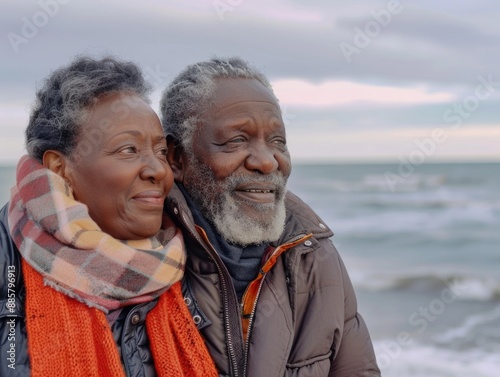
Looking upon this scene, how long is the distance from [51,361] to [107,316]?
0.81ft

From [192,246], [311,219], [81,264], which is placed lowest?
[81,264]

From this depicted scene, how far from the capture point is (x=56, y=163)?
2453 mm

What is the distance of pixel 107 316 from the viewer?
2.35m

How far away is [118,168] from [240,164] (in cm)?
59

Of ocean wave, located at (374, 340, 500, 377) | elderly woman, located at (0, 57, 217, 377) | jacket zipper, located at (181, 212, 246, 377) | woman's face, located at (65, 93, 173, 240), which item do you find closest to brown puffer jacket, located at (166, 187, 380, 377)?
jacket zipper, located at (181, 212, 246, 377)

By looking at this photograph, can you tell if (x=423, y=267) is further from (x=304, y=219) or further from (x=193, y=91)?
(x=193, y=91)

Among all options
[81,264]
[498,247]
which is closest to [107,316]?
[81,264]

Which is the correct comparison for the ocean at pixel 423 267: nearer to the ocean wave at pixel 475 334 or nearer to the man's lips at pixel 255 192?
the ocean wave at pixel 475 334

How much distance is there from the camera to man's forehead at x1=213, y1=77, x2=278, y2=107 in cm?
283

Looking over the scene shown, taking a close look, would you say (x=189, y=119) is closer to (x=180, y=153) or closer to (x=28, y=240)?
(x=180, y=153)

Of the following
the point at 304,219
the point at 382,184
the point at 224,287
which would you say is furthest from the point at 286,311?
the point at 382,184

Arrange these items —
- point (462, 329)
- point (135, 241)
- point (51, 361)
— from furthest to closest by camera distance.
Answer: point (462, 329), point (135, 241), point (51, 361)

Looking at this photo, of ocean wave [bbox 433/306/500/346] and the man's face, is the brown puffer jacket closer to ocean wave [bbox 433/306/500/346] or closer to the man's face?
the man's face

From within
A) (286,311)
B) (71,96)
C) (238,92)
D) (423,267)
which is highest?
(423,267)
